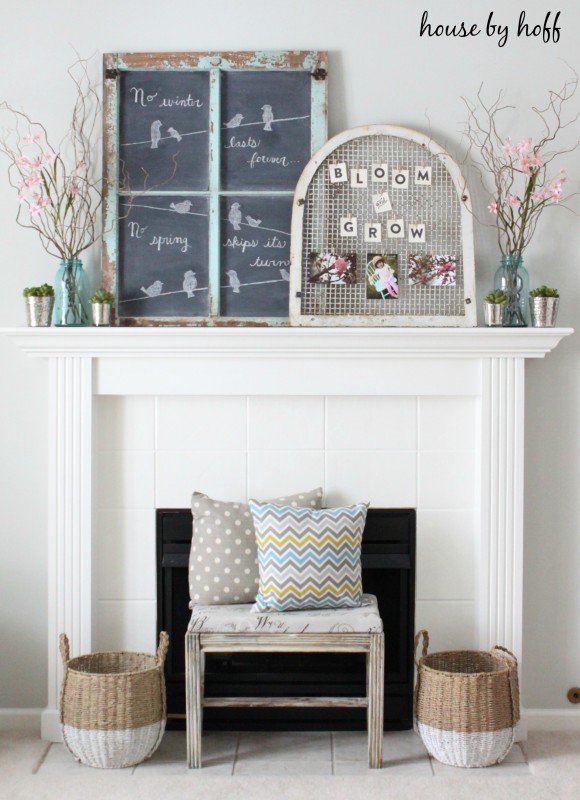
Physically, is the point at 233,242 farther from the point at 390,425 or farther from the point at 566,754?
the point at 566,754

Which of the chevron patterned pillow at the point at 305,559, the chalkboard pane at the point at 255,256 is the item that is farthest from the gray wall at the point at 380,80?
the chevron patterned pillow at the point at 305,559

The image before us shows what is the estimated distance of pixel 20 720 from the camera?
3070mm

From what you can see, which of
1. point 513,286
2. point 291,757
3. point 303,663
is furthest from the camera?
point 303,663

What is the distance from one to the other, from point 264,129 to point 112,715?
5.98 feet

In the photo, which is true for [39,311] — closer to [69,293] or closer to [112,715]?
[69,293]

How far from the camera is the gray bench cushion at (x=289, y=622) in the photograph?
8.77ft

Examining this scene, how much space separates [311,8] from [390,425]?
4.38 ft

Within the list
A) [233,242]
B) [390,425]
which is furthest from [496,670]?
[233,242]

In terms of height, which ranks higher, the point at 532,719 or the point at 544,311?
the point at 544,311

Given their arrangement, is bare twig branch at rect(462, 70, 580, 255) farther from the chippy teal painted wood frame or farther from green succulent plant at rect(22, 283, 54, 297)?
green succulent plant at rect(22, 283, 54, 297)

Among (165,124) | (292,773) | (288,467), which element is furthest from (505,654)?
(165,124)

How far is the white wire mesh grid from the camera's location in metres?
2.94

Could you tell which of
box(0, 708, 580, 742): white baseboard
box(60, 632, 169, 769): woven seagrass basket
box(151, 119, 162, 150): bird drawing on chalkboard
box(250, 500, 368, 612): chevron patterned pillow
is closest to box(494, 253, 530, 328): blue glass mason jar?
box(250, 500, 368, 612): chevron patterned pillow

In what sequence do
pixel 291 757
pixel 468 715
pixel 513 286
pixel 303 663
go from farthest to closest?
pixel 303 663, pixel 513 286, pixel 291 757, pixel 468 715
